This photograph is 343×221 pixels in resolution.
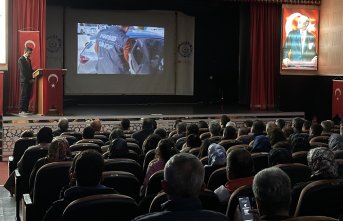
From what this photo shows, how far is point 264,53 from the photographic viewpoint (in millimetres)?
13906

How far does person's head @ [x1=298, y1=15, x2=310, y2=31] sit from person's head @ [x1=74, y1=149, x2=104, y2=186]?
11.7 m

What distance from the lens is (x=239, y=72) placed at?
15305 mm

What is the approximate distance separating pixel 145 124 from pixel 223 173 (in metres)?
3.42

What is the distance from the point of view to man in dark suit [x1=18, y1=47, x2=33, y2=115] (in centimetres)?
1039

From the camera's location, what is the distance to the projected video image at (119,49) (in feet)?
45.4

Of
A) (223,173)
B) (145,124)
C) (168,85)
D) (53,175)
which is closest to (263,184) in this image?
(223,173)

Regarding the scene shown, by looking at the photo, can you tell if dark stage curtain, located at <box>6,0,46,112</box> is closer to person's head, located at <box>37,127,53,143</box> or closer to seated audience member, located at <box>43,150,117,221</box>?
person's head, located at <box>37,127,53,143</box>

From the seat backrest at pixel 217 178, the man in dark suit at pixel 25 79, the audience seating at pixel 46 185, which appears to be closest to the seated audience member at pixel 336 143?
the seat backrest at pixel 217 178

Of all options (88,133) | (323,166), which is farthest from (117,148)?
(323,166)

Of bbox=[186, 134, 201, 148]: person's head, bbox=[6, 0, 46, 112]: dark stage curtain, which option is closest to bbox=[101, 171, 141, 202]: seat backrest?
bbox=[186, 134, 201, 148]: person's head

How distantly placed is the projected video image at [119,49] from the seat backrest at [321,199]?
11.2 metres

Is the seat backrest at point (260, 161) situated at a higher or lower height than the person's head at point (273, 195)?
lower

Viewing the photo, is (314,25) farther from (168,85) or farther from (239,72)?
(168,85)

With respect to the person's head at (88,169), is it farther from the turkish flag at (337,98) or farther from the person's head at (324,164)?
the turkish flag at (337,98)
